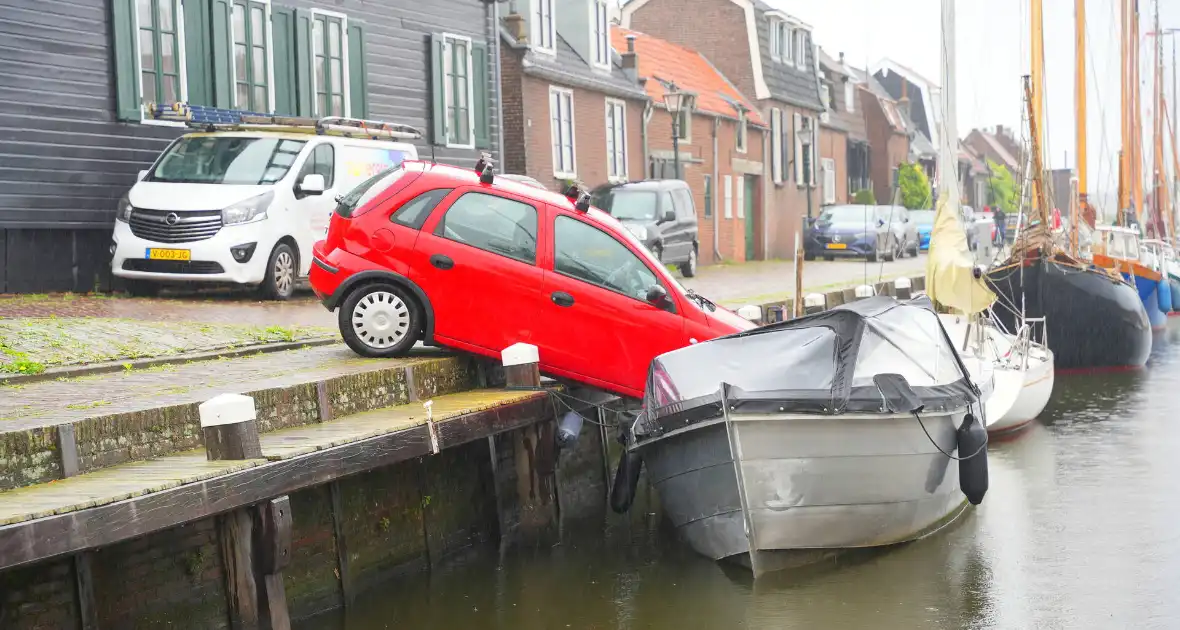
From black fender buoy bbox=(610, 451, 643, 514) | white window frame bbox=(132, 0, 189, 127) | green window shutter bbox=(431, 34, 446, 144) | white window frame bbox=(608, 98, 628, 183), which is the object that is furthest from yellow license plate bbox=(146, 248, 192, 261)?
white window frame bbox=(608, 98, 628, 183)

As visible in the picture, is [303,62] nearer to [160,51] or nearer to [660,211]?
[160,51]

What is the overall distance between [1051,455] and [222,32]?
1188cm

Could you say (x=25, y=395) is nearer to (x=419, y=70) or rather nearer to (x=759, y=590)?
(x=759, y=590)

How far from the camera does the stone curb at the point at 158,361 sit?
10212 mm

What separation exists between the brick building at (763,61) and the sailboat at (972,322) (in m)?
25.4

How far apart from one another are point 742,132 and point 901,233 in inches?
217

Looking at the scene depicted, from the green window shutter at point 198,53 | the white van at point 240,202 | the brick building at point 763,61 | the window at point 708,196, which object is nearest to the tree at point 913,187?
the brick building at point 763,61

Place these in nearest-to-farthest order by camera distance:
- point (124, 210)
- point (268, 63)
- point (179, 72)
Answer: point (124, 210) < point (179, 72) < point (268, 63)

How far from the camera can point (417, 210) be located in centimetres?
1132

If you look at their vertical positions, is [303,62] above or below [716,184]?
above

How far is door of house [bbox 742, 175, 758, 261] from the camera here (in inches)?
1753

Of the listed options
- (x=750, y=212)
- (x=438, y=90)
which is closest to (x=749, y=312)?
(x=438, y=90)

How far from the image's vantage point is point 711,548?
10.5 metres

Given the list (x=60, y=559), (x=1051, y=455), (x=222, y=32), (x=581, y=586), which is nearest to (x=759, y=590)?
(x=581, y=586)
